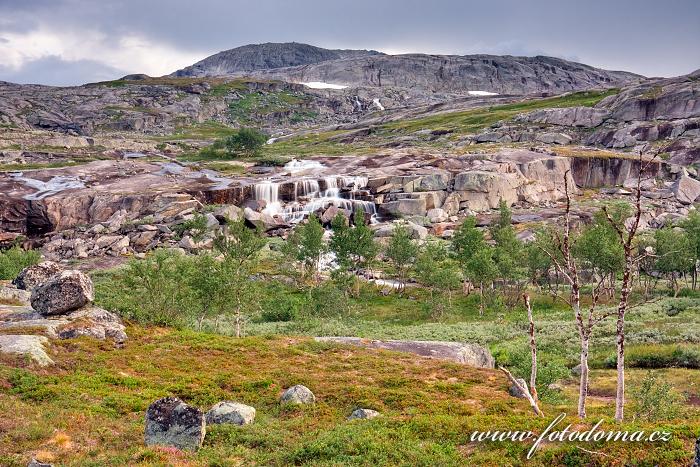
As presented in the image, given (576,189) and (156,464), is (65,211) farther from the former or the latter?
(576,189)

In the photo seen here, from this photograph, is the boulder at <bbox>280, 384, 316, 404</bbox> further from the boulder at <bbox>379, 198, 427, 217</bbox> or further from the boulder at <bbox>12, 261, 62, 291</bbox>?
the boulder at <bbox>379, 198, 427, 217</bbox>

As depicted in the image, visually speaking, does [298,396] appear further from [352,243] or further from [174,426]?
[352,243]

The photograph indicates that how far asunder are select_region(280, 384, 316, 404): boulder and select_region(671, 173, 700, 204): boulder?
112767 millimetres

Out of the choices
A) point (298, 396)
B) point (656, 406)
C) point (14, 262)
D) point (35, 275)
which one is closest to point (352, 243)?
point (35, 275)

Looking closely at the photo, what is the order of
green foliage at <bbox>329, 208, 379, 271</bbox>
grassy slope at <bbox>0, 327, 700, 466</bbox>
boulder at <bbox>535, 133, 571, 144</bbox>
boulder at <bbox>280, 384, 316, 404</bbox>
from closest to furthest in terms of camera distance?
grassy slope at <bbox>0, 327, 700, 466</bbox>, boulder at <bbox>280, 384, 316, 404</bbox>, green foliage at <bbox>329, 208, 379, 271</bbox>, boulder at <bbox>535, 133, 571, 144</bbox>

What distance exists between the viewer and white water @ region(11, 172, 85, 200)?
4035 inches

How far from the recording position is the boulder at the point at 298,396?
21.5m

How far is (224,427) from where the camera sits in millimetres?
17859

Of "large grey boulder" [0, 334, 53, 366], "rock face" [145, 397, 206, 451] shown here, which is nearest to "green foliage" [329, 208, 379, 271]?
"large grey boulder" [0, 334, 53, 366]

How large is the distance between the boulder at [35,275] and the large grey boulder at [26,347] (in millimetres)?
19177

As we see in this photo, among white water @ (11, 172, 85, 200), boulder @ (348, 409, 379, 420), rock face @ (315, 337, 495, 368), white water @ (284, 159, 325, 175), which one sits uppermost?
white water @ (284, 159, 325, 175)

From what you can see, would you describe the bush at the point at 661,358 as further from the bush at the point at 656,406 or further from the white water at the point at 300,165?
the white water at the point at 300,165

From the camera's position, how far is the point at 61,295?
3130 cm

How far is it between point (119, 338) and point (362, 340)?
16.6 metres
